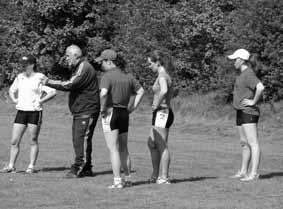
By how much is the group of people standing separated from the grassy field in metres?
0.36

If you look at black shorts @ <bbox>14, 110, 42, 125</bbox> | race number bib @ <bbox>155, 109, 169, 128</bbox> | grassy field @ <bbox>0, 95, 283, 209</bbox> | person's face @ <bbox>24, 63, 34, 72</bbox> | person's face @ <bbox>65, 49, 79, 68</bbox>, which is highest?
person's face @ <bbox>65, 49, 79, 68</bbox>

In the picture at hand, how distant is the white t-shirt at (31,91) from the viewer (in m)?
11.7

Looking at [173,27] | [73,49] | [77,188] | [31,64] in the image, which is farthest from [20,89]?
[173,27]

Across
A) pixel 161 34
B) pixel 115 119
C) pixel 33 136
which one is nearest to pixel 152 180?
pixel 115 119

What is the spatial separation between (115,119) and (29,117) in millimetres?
2291

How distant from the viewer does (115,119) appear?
10055 mm

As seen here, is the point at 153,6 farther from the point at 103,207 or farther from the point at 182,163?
the point at 103,207

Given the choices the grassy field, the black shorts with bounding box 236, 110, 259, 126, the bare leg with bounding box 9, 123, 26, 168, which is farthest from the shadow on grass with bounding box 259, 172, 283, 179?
the bare leg with bounding box 9, 123, 26, 168

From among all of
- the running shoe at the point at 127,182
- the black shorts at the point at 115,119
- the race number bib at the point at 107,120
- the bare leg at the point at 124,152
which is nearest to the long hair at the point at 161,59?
the black shorts at the point at 115,119

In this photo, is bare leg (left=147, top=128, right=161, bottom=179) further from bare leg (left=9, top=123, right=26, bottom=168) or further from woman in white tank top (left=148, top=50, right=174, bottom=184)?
bare leg (left=9, top=123, right=26, bottom=168)

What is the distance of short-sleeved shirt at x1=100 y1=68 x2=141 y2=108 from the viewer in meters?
10.0

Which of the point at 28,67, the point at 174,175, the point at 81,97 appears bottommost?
the point at 174,175

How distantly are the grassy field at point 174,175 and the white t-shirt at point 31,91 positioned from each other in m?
1.16

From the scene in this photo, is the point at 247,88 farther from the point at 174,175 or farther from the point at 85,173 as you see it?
the point at 85,173
